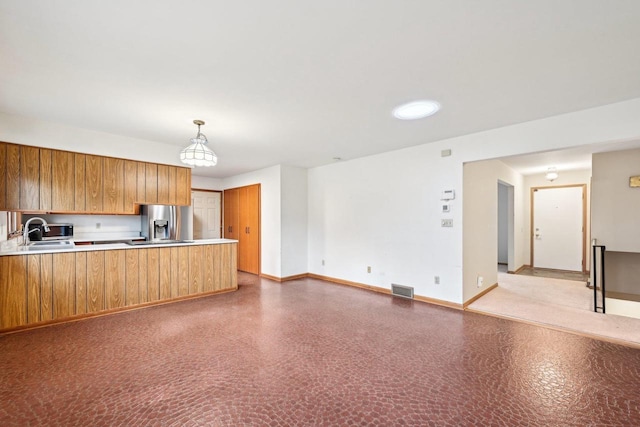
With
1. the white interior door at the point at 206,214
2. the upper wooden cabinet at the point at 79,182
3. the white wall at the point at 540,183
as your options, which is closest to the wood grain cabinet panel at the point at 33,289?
the upper wooden cabinet at the point at 79,182

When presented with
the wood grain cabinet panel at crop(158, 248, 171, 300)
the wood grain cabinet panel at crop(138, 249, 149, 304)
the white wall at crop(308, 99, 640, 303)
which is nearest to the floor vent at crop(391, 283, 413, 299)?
the white wall at crop(308, 99, 640, 303)

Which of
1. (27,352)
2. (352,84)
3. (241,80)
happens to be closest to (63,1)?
(241,80)

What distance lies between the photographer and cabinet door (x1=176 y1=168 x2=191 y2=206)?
4.77 meters

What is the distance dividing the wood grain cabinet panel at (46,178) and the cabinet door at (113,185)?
56 cm

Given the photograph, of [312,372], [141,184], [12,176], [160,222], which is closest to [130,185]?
[141,184]

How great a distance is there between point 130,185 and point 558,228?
9029 millimetres

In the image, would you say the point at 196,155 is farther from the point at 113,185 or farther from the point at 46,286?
the point at 46,286

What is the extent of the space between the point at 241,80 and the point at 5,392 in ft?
9.72

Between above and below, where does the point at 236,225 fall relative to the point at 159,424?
above

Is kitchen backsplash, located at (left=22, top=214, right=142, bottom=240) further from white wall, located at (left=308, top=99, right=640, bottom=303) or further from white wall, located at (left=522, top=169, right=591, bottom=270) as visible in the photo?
white wall, located at (left=522, top=169, right=591, bottom=270)

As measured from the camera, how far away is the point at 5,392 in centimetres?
199

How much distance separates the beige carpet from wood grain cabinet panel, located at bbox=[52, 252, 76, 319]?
525cm

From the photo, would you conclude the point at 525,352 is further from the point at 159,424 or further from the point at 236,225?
the point at 236,225

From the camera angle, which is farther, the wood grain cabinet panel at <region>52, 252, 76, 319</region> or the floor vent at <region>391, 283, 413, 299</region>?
the floor vent at <region>391, 283, 413, 299</region>
